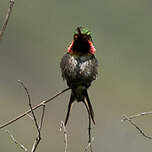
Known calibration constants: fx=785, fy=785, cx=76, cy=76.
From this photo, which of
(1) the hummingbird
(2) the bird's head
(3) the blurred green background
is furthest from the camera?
(3) the blurred green background

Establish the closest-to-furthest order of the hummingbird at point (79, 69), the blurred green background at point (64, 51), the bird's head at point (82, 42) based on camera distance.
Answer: the bird's head at point (82, 42)
the hummingbird at point (79, 69)
the blurred green background at point (64, 51)

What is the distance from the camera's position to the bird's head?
A: 6.11 metres

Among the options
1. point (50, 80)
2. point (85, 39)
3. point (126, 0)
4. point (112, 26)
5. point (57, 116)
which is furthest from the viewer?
point (126, 0)

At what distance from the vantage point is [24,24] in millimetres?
43500

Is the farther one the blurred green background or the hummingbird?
the blurred green background

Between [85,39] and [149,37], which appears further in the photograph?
[149,37]

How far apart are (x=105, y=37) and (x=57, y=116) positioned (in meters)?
13.6

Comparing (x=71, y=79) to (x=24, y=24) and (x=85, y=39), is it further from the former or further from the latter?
(x=24, y=24)

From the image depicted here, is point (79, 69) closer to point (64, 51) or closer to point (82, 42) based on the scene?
point (82, 42)

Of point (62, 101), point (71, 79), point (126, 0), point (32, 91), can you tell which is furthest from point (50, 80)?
point (71, 79)

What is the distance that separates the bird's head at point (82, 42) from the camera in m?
6.11

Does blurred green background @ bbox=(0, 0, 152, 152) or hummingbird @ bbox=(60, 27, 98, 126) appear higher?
blurred green background @ bbox=(0, 0, 152, 152)

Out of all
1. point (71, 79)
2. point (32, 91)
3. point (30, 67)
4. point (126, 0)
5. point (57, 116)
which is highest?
point (126, 0)

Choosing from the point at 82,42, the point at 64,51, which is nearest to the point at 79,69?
the point at 82,42
